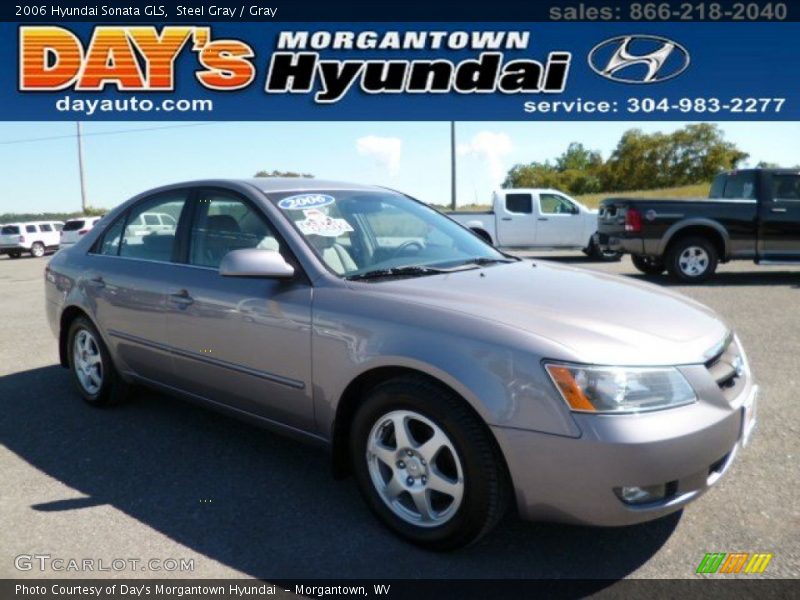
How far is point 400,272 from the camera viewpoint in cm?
315

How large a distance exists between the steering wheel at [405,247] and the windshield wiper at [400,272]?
0.74ft

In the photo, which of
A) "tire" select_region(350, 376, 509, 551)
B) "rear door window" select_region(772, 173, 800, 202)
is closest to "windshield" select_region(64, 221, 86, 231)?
"rear door window" select_region(772, 173, 800, 202)

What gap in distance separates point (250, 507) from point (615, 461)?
175 cm

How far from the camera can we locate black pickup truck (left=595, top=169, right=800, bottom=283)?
10.5 meters

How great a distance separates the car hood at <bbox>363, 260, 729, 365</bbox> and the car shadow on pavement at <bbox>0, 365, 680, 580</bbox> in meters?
0.88

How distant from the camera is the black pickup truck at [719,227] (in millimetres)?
10484

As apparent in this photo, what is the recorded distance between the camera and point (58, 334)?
4816 millimetres

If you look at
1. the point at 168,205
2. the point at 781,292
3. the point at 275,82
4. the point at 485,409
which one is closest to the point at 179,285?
the point at 168,205

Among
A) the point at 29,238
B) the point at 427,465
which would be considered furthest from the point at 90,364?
the point at 29,238

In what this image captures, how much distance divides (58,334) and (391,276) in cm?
312

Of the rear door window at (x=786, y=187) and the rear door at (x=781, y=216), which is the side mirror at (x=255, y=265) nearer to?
the rear door at (x=781, y=216)

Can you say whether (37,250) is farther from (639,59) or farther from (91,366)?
(91,366)

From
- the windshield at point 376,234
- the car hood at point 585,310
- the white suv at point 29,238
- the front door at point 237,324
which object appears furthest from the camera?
the white suv at point 29,238

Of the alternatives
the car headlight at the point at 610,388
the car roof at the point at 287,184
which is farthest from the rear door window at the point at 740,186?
the car headlight at the point at 610,388
